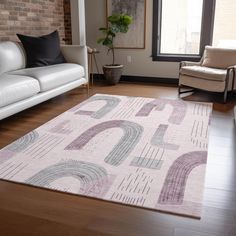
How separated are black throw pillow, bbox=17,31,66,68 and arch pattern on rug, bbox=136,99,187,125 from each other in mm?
1484

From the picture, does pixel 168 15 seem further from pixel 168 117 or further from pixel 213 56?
pixel 168 117

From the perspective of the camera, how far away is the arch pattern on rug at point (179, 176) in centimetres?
172

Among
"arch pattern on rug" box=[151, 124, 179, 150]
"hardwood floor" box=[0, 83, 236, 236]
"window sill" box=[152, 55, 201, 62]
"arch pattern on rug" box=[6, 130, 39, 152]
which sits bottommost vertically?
"hardwood floor" box=[0, 83, 236, 236]

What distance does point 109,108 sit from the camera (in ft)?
11.5

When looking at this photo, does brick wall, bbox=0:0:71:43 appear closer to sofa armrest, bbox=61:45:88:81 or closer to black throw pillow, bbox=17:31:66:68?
black throw pillow, bbox=17:31:66:68

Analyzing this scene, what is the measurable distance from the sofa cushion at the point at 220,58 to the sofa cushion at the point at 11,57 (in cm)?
264

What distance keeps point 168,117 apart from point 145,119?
11.0 inches

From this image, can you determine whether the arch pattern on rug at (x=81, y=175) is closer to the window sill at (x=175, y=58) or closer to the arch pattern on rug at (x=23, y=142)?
the arch pattern on rug at (x=23, y=142)

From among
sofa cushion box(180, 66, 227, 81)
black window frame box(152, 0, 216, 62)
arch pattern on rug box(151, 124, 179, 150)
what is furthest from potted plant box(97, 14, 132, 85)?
arch pattern on rug box(151, 124, 179, 150)

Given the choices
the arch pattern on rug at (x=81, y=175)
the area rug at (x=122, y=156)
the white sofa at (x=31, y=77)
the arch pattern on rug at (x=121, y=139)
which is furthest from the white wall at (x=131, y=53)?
the arch pattern on rug at (x=81, y=175)

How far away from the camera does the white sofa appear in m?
2.78

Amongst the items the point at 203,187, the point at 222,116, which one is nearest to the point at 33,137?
the point at 203,187

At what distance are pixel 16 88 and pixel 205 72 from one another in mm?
2450

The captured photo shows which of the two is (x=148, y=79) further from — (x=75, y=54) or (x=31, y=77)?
(x=31, y=77)
